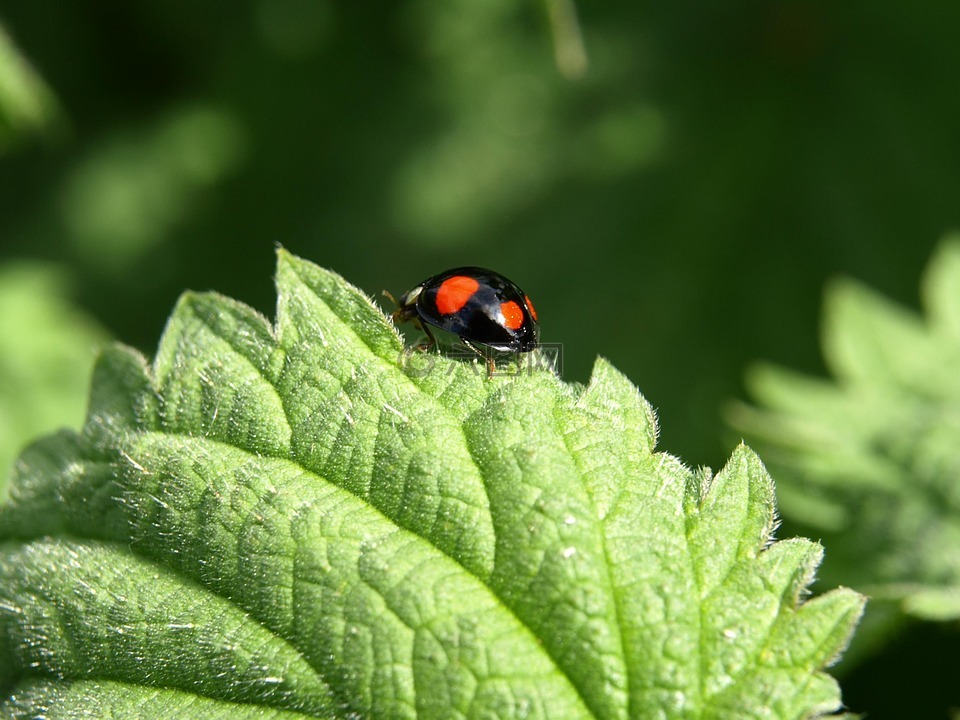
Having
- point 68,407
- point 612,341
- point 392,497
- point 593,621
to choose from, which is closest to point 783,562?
point 593,621

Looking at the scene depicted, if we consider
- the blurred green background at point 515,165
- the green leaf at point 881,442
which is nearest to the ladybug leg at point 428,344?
the green leaf at point 881,442

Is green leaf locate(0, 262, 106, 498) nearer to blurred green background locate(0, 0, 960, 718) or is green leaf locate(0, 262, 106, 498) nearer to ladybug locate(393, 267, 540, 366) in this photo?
blurred green background locate(0, 0, 960, 718)

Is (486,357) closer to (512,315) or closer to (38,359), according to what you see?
(512,315)

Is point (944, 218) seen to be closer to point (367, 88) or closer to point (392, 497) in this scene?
point (367, 88)

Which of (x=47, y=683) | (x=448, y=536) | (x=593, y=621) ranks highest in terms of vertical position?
(x=448, y=536)

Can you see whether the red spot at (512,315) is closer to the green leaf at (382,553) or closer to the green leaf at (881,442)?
the green leaf at (382,553)

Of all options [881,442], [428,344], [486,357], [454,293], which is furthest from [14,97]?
[881,442]
